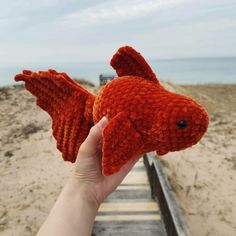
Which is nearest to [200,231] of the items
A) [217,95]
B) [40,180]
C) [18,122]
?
[40,180]

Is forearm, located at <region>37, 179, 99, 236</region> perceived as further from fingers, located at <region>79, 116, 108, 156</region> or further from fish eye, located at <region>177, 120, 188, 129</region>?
fish eye, located at <region>177, 120, 188, 129</region>

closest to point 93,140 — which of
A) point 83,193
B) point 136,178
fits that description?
point 83,193

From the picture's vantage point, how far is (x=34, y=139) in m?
10.1

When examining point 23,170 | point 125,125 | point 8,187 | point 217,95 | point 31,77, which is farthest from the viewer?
point 217,95

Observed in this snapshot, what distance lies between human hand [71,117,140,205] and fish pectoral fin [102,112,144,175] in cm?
22

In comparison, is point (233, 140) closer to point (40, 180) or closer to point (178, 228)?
point (40, 180)

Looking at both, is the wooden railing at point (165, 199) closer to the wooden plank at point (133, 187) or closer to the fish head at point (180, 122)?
the wooden plank at point (133, 187)

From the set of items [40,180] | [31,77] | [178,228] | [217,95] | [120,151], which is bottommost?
[217,95]

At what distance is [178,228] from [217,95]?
19.4m

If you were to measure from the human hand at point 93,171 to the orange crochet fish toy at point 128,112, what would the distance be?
0.26ft

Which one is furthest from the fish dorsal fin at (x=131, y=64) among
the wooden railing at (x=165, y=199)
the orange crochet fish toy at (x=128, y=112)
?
the wooden railing at (x=165, y=199)

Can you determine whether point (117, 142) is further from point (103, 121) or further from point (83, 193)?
point (83, 193)

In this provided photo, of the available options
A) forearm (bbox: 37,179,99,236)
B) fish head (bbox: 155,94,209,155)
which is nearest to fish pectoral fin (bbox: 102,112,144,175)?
fish head (bbox: 155,94,209,155)

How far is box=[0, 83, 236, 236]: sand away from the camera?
6270mm
